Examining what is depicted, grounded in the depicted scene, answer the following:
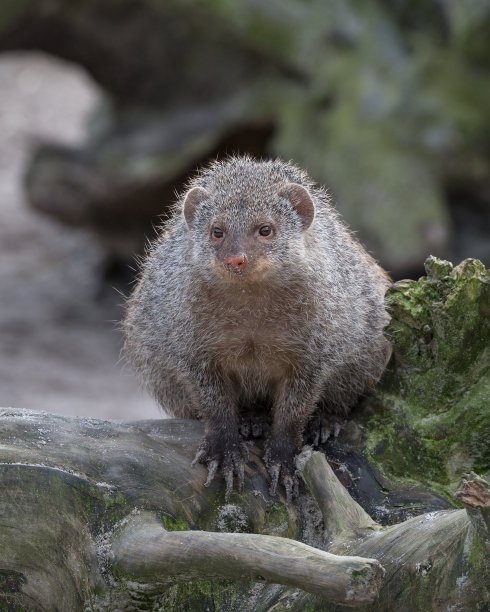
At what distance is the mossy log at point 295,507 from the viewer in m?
2.80

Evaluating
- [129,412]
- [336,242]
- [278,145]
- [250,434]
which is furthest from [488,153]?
[250,434]

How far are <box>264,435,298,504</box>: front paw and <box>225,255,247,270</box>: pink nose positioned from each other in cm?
71

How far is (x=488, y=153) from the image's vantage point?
880 cm

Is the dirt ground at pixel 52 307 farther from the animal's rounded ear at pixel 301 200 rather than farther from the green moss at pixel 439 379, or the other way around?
the green moss at pixel 439 379

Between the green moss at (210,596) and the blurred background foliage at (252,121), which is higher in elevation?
the blurred background foliage at (252,121)

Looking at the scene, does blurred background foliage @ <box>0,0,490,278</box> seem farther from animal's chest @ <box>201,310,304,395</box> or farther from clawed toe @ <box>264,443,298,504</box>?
clawed toe @ <box>264,443,298,504</box>

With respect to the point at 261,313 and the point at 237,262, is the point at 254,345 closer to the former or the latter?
the point at 261,313

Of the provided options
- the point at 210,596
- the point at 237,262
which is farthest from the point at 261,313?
the point at 210,596

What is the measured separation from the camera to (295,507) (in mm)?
3686

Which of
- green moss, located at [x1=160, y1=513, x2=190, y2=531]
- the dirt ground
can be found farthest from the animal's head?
the dirt ground

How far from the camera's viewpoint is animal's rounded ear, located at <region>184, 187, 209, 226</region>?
4.20m

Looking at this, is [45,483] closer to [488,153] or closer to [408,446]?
[408,446]

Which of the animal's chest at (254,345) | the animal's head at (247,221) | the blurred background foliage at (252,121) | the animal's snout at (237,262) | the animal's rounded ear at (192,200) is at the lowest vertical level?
the animal's chest at (254,345)

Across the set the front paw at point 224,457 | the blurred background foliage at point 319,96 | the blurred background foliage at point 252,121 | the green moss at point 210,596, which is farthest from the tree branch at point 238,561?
the blurred background foliage at point 319,96
